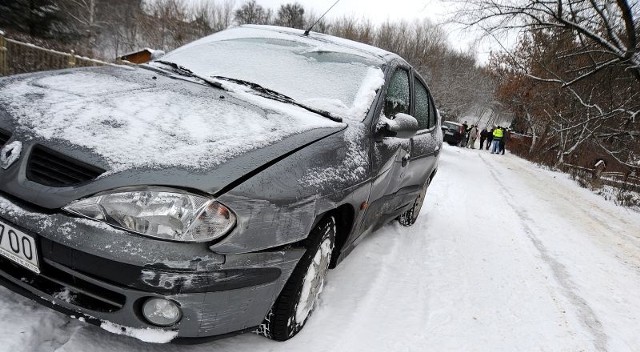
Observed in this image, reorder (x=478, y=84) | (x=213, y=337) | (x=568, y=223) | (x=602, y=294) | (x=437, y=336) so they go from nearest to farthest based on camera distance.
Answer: (x=213, y=337) → (x=437, y=336) → (x=602, y=294) → (x=568, y=223) → (x=478, y=84)

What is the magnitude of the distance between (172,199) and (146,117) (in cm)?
55

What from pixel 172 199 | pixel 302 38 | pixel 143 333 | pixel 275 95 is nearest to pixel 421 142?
pixel 302 38

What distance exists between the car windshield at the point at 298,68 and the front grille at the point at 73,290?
149cm

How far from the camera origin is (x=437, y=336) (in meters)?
2.48

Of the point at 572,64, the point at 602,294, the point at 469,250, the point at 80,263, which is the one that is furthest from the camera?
the point at 572,64

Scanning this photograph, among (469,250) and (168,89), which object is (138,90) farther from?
(469,250)

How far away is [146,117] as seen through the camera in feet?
6.18

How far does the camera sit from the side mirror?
8.66 ft

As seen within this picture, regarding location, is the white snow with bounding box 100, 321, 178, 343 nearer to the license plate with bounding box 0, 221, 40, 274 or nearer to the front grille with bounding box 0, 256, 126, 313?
the front grille with bounding box 0, 256, 126, 313

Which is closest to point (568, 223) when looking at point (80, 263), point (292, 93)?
point (292, 93)

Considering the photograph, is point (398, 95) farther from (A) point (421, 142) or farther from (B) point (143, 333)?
(B) point (143, 333)

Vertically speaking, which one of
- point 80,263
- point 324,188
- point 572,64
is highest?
point 572,64

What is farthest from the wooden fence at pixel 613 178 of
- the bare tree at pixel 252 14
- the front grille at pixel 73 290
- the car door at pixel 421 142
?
the bare tree at pixel 252 14

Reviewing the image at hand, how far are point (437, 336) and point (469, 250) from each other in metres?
1.98
